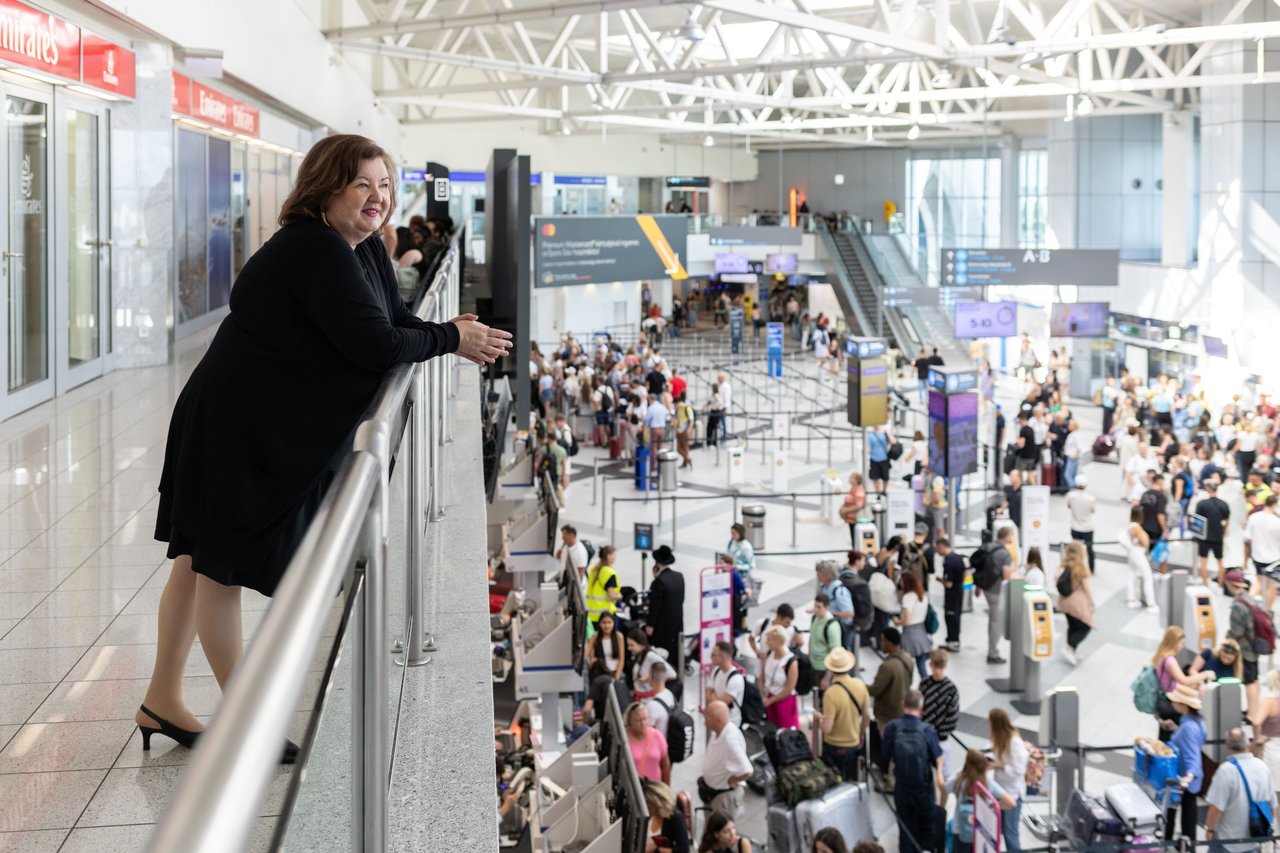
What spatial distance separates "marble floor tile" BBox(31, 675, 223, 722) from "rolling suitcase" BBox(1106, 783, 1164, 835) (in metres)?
7.30

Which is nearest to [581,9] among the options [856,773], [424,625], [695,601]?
[695,601]

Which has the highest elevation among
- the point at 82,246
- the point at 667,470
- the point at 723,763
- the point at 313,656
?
the point at 82,246

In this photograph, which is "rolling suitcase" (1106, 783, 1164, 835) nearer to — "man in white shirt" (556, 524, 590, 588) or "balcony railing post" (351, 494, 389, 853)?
"man in white shirt" (556, 524, 590, 588)

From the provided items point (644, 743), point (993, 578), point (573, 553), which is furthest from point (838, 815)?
point (993, 578)

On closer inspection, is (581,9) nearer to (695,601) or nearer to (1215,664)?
(695,601)

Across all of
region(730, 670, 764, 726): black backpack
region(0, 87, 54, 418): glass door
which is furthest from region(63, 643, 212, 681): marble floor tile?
region(730, 670, 764, 726): black backpack

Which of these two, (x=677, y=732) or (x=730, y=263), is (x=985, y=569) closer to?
(x=677, y=732)

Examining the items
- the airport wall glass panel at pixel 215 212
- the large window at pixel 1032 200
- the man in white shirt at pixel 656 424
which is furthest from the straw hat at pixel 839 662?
the large window at pixel 1032 200

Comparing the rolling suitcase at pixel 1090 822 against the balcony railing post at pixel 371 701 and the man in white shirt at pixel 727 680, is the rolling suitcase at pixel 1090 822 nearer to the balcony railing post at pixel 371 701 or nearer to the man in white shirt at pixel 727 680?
the man in white shirt at pixel 727 680

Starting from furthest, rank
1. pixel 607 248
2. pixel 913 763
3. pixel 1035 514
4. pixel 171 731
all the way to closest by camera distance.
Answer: pixel 607 248
pixel 1035 514
pixel 913 763
pixel 171 731

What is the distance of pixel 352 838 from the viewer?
1655 mm

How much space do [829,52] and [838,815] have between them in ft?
57.8

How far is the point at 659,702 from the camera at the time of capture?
980 centimetres

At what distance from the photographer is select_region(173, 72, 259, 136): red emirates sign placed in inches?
520
